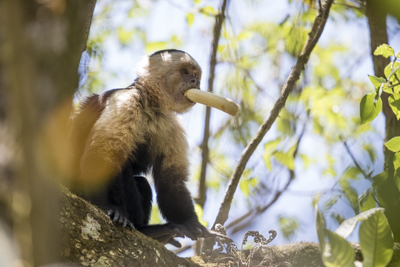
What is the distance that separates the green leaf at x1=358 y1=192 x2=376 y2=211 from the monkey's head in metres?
3.19

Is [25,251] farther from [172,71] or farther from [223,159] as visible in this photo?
[223,159]

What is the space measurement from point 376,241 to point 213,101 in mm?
2985

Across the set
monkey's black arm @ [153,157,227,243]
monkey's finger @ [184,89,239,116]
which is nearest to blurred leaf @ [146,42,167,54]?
monkey's finger @ [184,89,239,116]

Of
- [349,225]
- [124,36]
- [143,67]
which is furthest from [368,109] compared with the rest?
[124,36]

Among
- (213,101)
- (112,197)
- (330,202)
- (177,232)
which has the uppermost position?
(213,101)

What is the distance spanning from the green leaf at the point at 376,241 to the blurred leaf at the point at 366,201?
592 mm

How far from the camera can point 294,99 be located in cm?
675

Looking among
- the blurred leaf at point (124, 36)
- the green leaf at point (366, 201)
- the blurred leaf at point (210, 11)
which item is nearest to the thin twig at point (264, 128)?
the blurred leaf at point (210, 11)

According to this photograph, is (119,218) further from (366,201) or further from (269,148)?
(269,148)

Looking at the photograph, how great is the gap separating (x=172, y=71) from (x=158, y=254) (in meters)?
3.18

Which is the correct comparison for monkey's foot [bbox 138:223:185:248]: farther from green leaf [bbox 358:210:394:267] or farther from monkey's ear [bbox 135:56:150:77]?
green leaf [bbox 358:210:394:267]

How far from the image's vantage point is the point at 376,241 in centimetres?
230

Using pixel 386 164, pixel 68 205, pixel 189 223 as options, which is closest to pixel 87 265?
pixel 68 205

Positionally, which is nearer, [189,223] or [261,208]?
[189,223]
